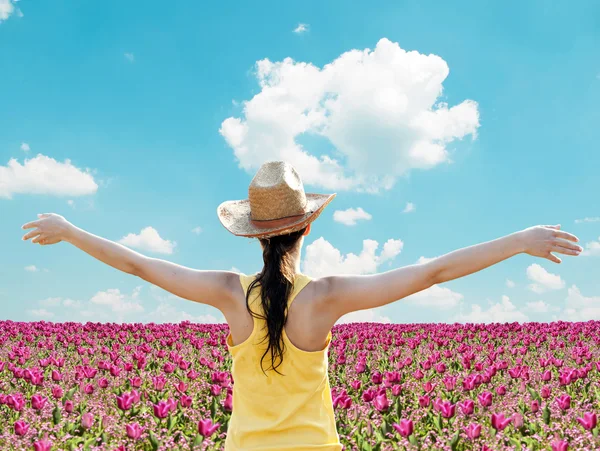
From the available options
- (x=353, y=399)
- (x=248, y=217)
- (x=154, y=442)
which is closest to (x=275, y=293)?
(x=248, y=217)

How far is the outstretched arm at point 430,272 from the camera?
3295 mm

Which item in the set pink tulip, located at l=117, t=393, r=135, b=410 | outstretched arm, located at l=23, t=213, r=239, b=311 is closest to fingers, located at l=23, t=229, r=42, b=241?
outstretched arm, located at l=23, t=213, r=239, b=311

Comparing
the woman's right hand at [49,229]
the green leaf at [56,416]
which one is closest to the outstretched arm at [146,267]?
the woman's right hand at [49,229]

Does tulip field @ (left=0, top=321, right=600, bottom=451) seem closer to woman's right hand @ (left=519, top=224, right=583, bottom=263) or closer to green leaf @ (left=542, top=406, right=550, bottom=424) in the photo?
green leaf @ (left=542, top=406, right=550, bottom=424)

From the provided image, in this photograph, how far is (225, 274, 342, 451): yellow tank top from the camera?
3189mm

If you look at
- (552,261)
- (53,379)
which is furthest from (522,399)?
(53,379)

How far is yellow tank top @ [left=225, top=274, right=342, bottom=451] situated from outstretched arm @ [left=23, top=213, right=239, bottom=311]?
A: 0.86ft

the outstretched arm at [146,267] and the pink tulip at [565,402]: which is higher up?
the outstretched arm at [146,267]

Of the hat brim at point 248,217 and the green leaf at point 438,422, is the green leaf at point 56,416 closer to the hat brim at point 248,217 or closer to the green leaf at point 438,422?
the hat brim at point 248,217

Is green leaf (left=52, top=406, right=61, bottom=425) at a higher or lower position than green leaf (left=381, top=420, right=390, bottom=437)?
higher

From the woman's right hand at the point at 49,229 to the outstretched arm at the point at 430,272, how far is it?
1.86 metres

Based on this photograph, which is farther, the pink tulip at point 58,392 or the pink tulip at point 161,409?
the pink tulip at point 58,392

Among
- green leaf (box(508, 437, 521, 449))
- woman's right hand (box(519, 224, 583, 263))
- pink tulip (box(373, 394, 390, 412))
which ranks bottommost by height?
green leaf (box(508, 437, 521, 449))

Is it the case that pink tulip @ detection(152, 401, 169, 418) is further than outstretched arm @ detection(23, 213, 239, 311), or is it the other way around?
pink tulip @ detection(152, 401, 169, 418)
